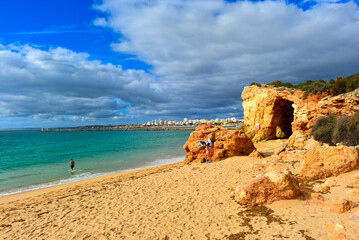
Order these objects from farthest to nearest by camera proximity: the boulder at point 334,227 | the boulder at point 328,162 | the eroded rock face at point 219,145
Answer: the eroded rock face at point 219,145, the boulder at point 328,162, the boulder at point 334,227

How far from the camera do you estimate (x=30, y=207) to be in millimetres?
8320

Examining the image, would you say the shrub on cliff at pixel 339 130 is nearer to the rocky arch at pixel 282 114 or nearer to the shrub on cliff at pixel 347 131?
the shrub on cliff at pixel 347 131

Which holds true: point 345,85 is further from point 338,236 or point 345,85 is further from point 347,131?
point 338,236

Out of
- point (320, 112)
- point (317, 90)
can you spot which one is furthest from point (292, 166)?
point (317, 90)

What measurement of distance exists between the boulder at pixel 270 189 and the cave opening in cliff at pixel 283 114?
21213 mm

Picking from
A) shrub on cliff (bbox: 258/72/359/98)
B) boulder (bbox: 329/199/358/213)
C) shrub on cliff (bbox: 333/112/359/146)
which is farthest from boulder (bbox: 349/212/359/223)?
shrub on cliff (bbox: 258/72/359/98)

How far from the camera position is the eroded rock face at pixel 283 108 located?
53.5ft

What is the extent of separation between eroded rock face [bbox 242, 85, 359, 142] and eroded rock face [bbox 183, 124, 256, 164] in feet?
24.4

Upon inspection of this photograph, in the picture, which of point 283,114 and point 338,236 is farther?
point 283,114

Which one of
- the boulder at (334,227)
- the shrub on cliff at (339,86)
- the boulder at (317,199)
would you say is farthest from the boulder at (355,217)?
the shrub on cliff at (339,86)

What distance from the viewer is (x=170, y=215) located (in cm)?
618

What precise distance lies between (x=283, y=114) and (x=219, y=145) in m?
17.6

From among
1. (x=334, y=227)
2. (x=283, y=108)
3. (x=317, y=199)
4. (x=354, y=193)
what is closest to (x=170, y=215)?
(x=334, y=227)

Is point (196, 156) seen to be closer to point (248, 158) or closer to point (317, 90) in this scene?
point (248, 158)
